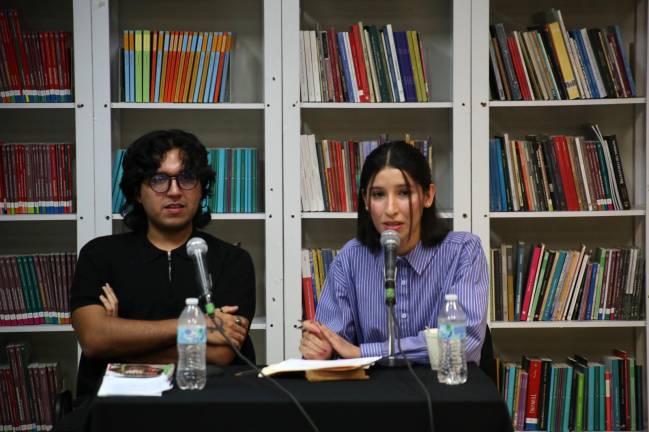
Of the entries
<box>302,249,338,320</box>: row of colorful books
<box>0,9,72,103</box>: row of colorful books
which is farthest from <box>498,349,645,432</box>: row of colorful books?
<box>0,9,72,103</box>: row of colorful books

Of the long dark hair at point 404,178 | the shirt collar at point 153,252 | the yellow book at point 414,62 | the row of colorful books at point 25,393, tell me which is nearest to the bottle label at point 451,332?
the long dark hair at point 404,178

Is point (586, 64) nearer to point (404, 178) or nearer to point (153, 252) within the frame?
point (404, 178)

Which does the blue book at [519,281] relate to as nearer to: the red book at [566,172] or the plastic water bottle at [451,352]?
the red book at [566,172]

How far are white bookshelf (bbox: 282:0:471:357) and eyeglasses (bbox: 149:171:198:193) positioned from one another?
82 centimetres

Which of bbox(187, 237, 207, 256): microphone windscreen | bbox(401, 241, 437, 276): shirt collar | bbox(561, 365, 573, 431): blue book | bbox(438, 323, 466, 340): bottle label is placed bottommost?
bbox(561, 365, 573, 431): blue book

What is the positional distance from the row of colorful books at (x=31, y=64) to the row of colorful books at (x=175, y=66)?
0.84ft

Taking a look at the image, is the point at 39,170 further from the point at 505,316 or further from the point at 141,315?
the point at 505,316

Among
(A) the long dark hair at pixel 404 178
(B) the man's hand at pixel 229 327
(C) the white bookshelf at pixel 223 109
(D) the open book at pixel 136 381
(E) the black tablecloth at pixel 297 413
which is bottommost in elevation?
(E) the black tablecloth at pixel 297 413

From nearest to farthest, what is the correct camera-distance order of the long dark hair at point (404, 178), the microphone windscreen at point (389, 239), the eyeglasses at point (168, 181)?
the microphone windscreen at point (389, 239) < the long dark hair at point (404, 178) < the eyeglasses at point (168, 181)

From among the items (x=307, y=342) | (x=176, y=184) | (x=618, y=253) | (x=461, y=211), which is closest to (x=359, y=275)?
(x=307, y=342)

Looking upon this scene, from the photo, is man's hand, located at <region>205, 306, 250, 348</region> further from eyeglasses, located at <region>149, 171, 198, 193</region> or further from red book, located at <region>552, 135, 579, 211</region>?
red book, located at <region>552, 135, 579, 211</region>

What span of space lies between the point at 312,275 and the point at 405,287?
1051 mm

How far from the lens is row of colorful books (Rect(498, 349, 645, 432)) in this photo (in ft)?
10.9

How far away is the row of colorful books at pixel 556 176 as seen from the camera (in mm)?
3322
